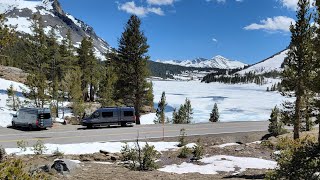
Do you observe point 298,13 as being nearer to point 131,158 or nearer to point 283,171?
point 131,158

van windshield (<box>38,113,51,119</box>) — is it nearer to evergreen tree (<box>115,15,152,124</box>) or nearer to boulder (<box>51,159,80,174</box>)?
evergreen tree (<box>115,15,152,124</box>)

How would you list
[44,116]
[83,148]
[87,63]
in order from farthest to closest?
[87,63] < [44,116] < [83,148]

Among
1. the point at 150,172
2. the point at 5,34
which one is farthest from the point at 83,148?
the point at 5,34

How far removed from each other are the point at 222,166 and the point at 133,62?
2772 centimetres

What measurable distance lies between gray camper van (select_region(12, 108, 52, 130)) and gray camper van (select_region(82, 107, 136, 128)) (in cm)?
341

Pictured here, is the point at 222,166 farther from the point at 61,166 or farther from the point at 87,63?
the point at 87,63

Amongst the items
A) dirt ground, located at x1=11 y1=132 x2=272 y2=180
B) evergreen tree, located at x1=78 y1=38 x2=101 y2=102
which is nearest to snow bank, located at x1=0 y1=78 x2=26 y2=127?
evergreen tree, located at x1=78 y1=38 x2=101 y2=102

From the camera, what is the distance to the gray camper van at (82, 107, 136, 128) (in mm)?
34250

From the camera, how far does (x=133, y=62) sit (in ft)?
143

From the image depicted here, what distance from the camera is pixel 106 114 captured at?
35156mm

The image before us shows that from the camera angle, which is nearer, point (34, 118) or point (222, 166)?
point (222, 166)

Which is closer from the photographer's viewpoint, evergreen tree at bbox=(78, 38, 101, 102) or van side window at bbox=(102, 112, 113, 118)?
van side window at bbox=(102, 112, 113, 118)

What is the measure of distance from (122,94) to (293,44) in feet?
71.4

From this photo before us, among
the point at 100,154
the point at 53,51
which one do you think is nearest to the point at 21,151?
the point at 100,154
